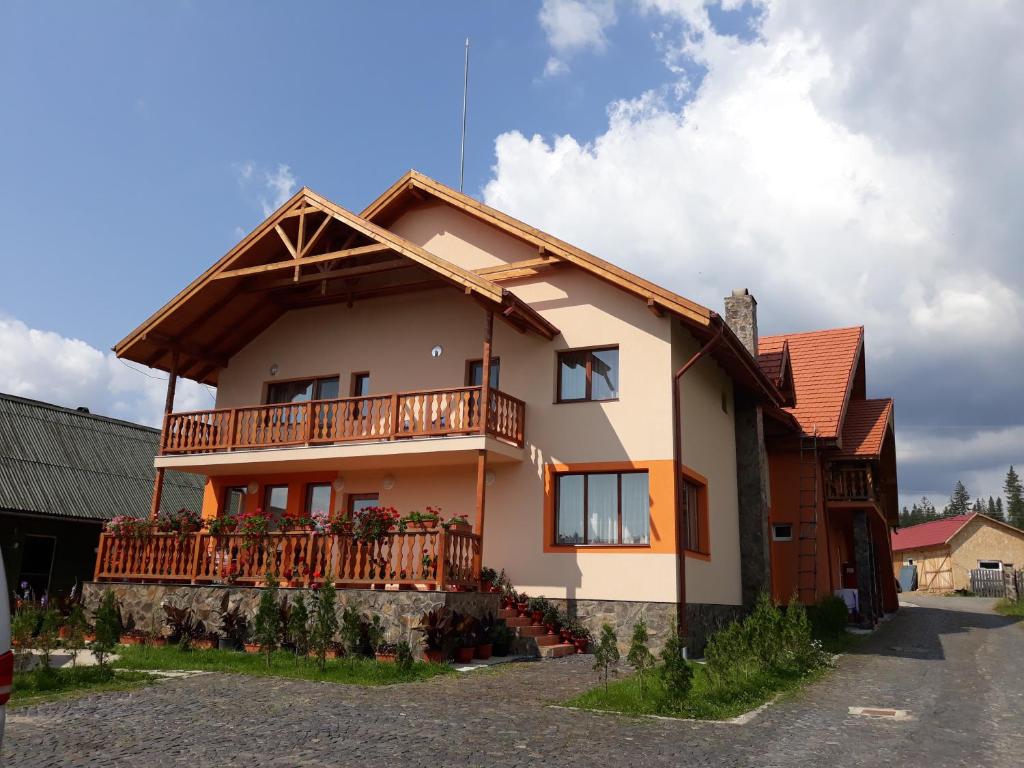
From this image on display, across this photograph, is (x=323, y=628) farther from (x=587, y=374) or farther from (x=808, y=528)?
(x=808, y=528)

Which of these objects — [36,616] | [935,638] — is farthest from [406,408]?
[935,638]

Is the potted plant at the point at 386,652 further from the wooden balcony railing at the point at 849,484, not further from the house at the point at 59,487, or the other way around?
the wooden balcony railing at the point at 849,484

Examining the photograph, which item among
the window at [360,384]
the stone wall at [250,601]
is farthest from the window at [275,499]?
the stone wall at [250,601]

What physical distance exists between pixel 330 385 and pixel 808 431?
1184 cm

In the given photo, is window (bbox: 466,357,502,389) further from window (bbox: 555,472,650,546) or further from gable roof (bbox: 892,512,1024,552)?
gable roof (bbox: 892,512,1024,552)

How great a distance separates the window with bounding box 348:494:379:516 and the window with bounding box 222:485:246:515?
3016 millimetres

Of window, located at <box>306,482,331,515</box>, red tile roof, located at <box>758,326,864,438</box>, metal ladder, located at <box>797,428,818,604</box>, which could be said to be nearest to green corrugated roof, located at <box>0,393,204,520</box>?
window, located at <box>306,482,331,515</box>

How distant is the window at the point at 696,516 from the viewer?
1561 centimetres

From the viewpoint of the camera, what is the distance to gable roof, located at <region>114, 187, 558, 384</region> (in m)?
15.3

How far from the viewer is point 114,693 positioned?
944 centimetres

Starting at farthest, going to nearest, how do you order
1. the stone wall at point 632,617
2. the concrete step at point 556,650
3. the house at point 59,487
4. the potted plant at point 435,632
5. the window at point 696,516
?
the house at point 59,487, the window at point 696,516, the stone wall at point 632,617, the concrete step at point 556,650, the potted plant at point 435,632

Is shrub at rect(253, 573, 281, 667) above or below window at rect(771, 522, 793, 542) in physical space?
below

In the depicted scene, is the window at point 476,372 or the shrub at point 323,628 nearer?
the shrub at point 323,628

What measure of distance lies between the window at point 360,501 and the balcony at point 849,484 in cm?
1246
